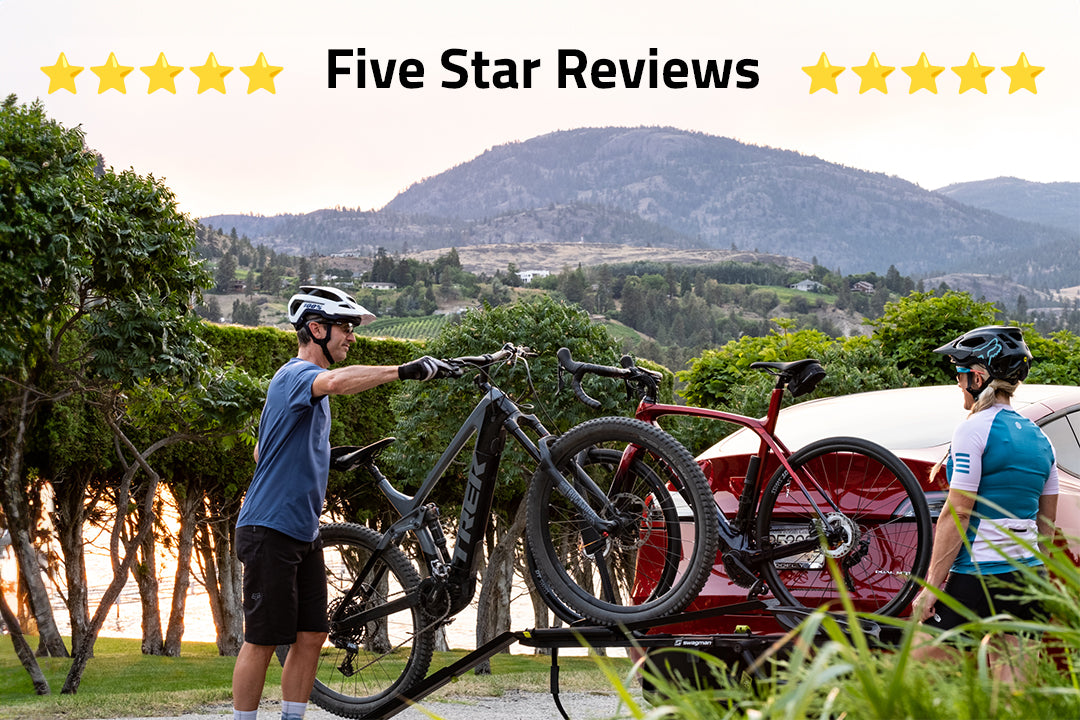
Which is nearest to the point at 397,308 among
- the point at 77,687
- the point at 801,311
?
the point at 801,311

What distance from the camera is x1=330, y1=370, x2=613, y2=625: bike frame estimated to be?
4137mm

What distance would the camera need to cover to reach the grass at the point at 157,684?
31.3 ft

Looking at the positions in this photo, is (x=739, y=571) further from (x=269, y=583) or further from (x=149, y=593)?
(x=149, y=593)

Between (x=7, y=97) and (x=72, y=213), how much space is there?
7.70 ft

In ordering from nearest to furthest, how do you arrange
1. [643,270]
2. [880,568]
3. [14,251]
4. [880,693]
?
[880,693], [880,568], [14,251], [643,270]

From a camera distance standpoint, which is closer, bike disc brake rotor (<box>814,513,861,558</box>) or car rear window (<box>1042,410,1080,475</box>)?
bike disc brake rotor (<box>814,513,861,558</box>)

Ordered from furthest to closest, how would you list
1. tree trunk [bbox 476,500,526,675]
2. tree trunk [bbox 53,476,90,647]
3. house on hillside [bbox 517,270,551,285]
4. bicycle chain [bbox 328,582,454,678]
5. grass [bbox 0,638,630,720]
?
1. house on hillside [bbox 517,270,551,285]
2. tree trunk [bbox 476,500,526,675]
3. tree trunk [bbox 53,476,90,647]
4. grass [bbox 0,638,630,720]
5. bicycle chain [bbox 328,582,454,678]

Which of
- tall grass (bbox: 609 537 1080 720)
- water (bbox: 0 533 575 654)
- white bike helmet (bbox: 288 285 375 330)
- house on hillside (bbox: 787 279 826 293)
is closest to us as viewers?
tall grass (bbox: 609 537 1080 720)

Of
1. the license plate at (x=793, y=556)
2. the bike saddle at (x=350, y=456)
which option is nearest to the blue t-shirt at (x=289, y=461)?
the bike saddle at (x=350, y=456)

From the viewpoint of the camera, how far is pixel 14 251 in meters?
10.2

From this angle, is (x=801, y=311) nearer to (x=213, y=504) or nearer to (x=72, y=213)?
(x=213, y=504)

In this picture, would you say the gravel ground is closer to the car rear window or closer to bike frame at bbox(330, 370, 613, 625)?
→ bike frame at bbox(330, 370, 613, 625)

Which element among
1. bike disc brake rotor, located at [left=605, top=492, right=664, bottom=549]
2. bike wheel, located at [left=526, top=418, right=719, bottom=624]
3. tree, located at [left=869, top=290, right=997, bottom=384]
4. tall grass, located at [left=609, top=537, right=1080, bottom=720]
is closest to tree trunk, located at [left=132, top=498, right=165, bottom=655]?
tree, located at [left=869, top=290, right=997, bottom=384]

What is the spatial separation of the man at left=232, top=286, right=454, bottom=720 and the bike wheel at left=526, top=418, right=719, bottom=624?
929mm
